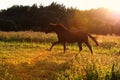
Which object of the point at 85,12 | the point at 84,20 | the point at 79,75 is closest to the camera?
the point at 79,75

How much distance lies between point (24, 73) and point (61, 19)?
171 ft

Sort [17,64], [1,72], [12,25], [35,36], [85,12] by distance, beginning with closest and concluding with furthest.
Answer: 1. [1,72]
2. [17,64]
3. [35,36]
4. [12,25]
5. [85,12]

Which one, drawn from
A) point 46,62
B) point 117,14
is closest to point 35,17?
point 117,14

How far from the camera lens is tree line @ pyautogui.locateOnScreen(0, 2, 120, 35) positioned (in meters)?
58.1

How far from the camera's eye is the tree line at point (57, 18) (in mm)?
58062

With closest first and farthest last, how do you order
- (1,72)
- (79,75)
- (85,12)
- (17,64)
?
1. (79,75)
2. (1,72)
3. (17,64)
4. (85,12)

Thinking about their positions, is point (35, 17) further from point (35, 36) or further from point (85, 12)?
point (35, 36)

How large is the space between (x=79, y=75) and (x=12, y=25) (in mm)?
47357

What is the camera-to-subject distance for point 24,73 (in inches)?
569

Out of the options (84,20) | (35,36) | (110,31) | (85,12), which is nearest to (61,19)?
(84,20)

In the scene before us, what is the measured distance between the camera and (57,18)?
66.4 meters

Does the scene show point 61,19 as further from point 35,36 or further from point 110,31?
point 35,36

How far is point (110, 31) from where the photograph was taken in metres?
53.7

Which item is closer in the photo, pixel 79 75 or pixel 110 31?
pixel 79 75
